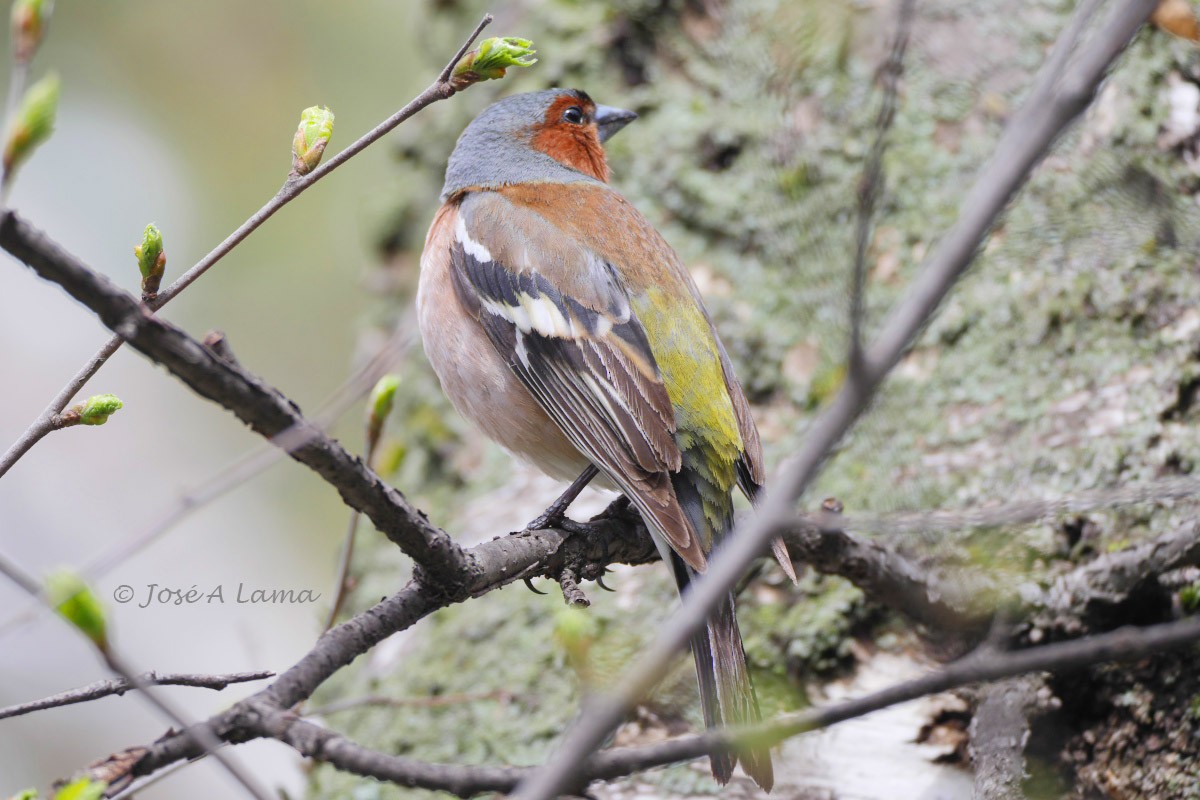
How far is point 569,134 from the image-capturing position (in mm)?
4324

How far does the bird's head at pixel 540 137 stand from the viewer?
415 centimetres

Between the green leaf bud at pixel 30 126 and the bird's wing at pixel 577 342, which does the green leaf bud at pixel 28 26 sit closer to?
the green leaf bud at pixel 30 126

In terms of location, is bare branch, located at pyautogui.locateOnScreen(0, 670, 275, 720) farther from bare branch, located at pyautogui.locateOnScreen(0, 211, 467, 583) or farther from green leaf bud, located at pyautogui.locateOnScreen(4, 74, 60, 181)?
green leaf bud, located at pyautogui.locateOnScreen(4, 74, 60, 181)

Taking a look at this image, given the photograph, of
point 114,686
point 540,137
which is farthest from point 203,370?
point 540,137

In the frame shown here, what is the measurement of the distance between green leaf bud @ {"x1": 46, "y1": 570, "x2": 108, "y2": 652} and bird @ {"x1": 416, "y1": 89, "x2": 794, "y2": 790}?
1512mm

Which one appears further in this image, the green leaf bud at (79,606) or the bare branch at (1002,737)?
the bare branch at (1002,737)

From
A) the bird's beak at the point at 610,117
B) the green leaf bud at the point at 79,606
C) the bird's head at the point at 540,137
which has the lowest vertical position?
the green leaf bud at the point at 79,606

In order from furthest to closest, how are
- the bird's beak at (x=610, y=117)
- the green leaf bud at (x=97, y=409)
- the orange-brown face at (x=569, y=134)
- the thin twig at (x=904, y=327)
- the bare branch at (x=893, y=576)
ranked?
the bird's beak at (x=610, y=117), the orange-brown face at (x=569, y=134), the bare branch at (x=893, y=576), the green leaf bud at (x=97, y=409), the thin twig at (x=904, y=327)

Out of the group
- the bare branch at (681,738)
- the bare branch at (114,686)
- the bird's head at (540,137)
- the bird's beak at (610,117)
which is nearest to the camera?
the bare branch at (681,738)

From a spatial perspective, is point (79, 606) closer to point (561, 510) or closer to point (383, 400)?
point (383, 400)

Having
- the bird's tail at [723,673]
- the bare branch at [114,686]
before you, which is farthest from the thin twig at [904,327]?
the bird's tail at [723,673]

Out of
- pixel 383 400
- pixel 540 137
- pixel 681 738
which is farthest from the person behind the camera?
pixel 540 137

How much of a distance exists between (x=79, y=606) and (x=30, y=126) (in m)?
0.60

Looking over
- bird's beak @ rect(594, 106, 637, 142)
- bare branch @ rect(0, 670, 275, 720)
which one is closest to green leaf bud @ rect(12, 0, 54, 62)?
bare branch @ rect(0, 670, 275, 720)
